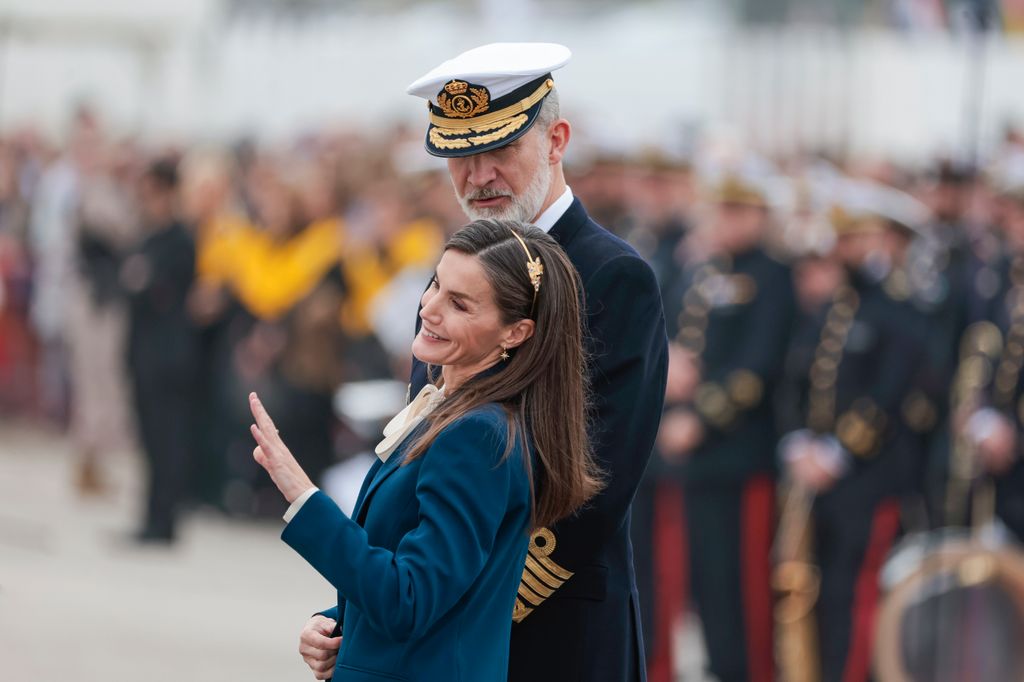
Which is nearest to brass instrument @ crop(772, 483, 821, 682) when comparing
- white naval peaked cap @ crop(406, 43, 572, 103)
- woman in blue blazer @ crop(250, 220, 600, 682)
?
white naval peaked cap @ crop(406, 43, 572, 103)

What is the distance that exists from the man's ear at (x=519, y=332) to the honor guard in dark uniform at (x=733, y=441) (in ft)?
14.5

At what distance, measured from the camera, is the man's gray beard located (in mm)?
A: 3270

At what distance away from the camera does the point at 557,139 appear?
339 centimetres

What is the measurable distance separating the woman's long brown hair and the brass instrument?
171 inches

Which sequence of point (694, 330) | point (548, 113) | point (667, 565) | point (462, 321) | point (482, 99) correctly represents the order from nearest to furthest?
point (462, 321), point (482, 99), point (548, 113), point (694, 330), point (667, 565)

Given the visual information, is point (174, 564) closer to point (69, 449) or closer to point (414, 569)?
point (69, 449)

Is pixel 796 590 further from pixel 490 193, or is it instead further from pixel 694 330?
pixel 490 193

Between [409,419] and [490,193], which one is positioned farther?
[490,193]

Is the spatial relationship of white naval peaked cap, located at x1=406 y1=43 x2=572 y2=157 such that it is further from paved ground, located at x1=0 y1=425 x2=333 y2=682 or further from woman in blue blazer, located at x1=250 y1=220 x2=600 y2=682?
paved ground, located at x1=0 y1=425 x2=333 y2=682

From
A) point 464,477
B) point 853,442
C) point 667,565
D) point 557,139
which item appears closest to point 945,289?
point 853,442

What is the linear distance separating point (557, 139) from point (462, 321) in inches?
26.3

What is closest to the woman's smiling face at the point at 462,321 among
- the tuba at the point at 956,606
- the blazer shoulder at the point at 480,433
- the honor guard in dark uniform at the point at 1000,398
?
the blazer shoulder at the point at 480,433

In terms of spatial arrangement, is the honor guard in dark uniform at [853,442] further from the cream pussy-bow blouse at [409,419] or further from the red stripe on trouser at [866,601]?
the cream pussy-bow blouse at [409,419]

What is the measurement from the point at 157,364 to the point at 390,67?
6.15 m
